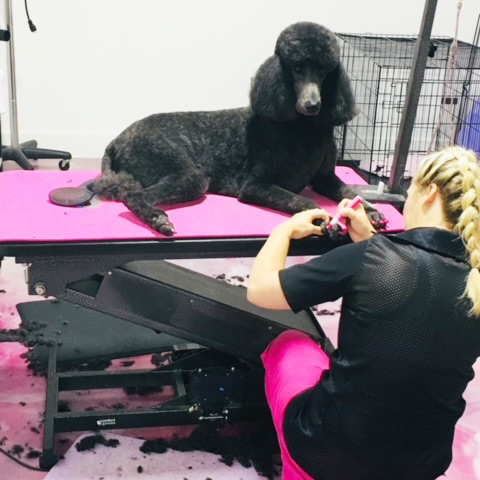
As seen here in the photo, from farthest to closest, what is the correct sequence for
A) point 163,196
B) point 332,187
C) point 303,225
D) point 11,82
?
1. point 11,82
2. point 332,187
3. point 163,196
4. point 303,225

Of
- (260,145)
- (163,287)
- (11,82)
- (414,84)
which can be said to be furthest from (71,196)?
(11,82)

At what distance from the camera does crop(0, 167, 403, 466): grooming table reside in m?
1.57

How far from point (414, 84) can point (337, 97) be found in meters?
0.20

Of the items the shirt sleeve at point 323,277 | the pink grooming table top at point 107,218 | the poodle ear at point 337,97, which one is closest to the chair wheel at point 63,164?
the pink grooming table top at point 107,218

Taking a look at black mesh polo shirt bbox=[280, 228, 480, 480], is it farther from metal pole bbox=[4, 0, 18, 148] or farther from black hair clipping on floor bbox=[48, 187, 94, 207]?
metal pole bbox=[4, 0, 18, 148]

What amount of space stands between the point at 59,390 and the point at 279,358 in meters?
0.66

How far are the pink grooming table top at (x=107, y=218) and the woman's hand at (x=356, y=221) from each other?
8.4 inches

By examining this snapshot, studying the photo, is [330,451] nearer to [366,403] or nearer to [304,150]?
[366,403]

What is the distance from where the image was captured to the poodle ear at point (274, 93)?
67.5 inches

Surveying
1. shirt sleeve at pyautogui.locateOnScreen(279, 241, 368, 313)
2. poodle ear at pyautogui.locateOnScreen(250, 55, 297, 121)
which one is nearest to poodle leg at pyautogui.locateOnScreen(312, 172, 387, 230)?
poodle ear at pyautogui.locateOnScreen(250, 55, 297, 121)

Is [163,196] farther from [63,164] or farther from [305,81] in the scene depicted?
[63,164]

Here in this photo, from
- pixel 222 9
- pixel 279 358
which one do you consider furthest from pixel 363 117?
pixel 279 358

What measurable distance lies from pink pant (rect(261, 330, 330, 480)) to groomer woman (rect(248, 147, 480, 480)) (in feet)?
0.04

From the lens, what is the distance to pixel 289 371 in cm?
150
